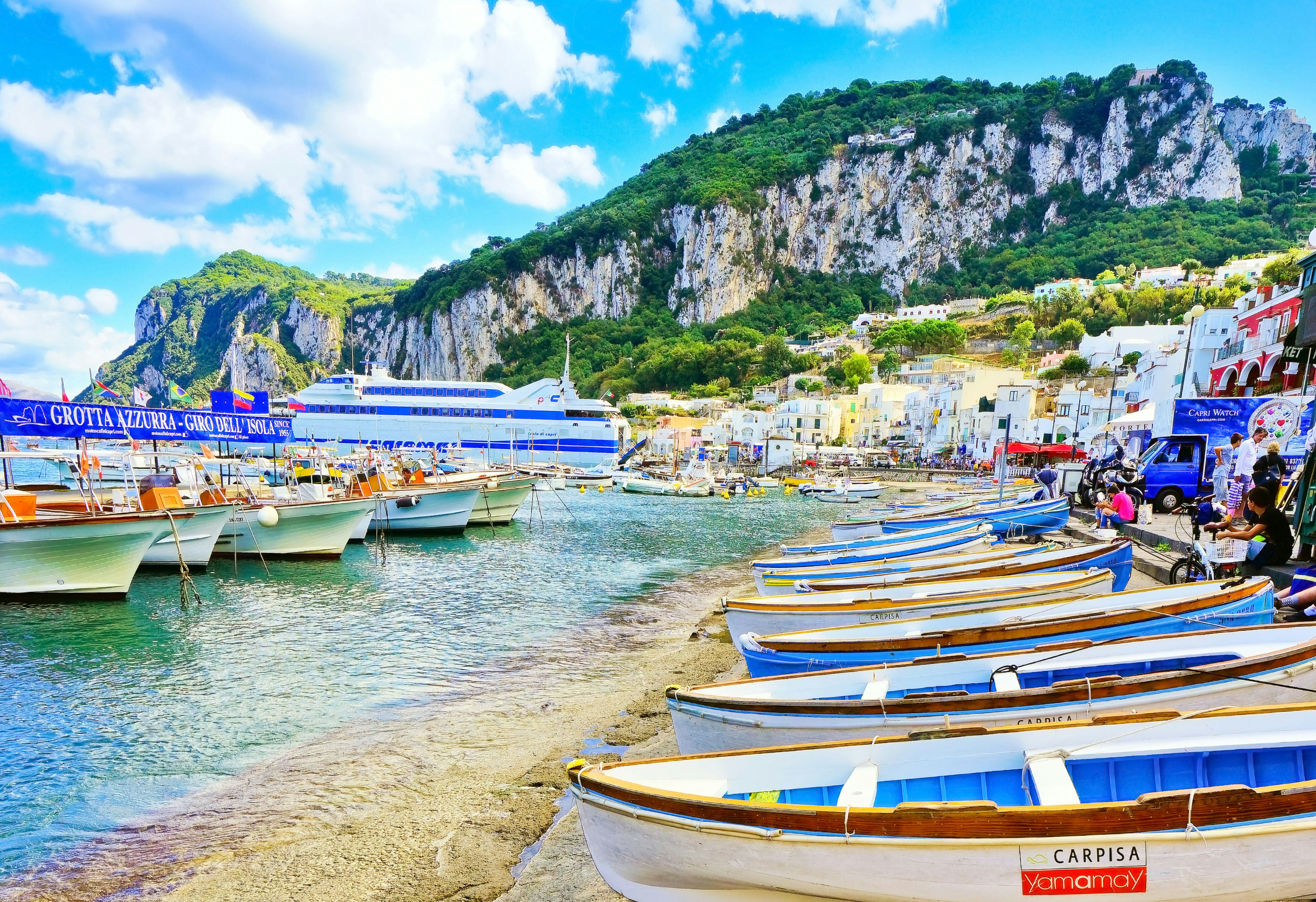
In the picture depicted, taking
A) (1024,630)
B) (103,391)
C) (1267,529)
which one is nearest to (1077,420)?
(1267,529)

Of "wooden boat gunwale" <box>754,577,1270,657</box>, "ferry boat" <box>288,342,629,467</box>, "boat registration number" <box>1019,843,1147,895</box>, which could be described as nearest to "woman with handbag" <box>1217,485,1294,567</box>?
"wooden boat gunwale" <box>754,577,1270,657</box>

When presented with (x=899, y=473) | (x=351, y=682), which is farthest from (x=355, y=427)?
(x=351, y=682)

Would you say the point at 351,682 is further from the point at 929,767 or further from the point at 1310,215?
the point at 1310,215

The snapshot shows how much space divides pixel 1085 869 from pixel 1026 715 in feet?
5.11

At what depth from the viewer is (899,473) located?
216 ft

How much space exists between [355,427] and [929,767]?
8258 cm

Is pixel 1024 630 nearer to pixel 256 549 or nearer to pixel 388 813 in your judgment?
pixel 388 813

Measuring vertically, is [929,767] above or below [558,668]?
above

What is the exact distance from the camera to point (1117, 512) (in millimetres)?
15180

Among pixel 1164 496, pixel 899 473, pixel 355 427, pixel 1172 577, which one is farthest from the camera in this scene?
pixel 355 427

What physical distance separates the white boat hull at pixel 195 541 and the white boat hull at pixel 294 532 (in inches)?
41.6

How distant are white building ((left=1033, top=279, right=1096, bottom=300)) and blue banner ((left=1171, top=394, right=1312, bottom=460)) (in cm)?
10374

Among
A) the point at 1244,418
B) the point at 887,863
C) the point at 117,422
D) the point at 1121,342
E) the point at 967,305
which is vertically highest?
the point at 967,305

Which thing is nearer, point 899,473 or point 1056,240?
point 899,473
